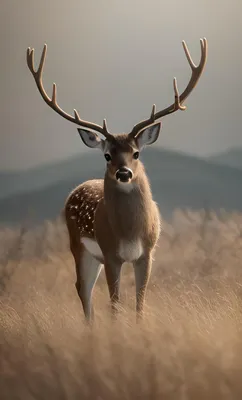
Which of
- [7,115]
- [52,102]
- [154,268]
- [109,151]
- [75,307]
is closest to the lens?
[109,151]

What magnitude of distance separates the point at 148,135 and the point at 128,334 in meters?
0.53

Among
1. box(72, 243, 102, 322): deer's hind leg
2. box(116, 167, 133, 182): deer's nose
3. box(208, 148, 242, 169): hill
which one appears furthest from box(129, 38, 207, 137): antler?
box(208, 148, 242, 169): hill

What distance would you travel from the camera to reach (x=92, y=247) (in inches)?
66.6

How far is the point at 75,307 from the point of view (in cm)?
179

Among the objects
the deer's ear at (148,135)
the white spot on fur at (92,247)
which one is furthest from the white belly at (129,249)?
the deer's ear at (148,135)

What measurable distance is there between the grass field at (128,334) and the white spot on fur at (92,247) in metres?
0.16

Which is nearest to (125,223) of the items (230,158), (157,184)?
(157,184)

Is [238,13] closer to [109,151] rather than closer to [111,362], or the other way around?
[109,151]

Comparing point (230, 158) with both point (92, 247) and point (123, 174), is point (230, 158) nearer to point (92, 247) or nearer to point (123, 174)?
point (92, 247)

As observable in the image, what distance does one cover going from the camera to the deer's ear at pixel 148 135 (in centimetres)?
149

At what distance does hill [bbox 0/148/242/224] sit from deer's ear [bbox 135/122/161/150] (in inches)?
26.9

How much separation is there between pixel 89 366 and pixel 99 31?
1350mm

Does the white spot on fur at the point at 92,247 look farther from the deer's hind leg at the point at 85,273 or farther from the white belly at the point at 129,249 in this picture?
the white belly at the point at 129,249

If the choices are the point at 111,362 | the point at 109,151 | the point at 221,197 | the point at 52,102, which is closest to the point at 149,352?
the point at 111,362
